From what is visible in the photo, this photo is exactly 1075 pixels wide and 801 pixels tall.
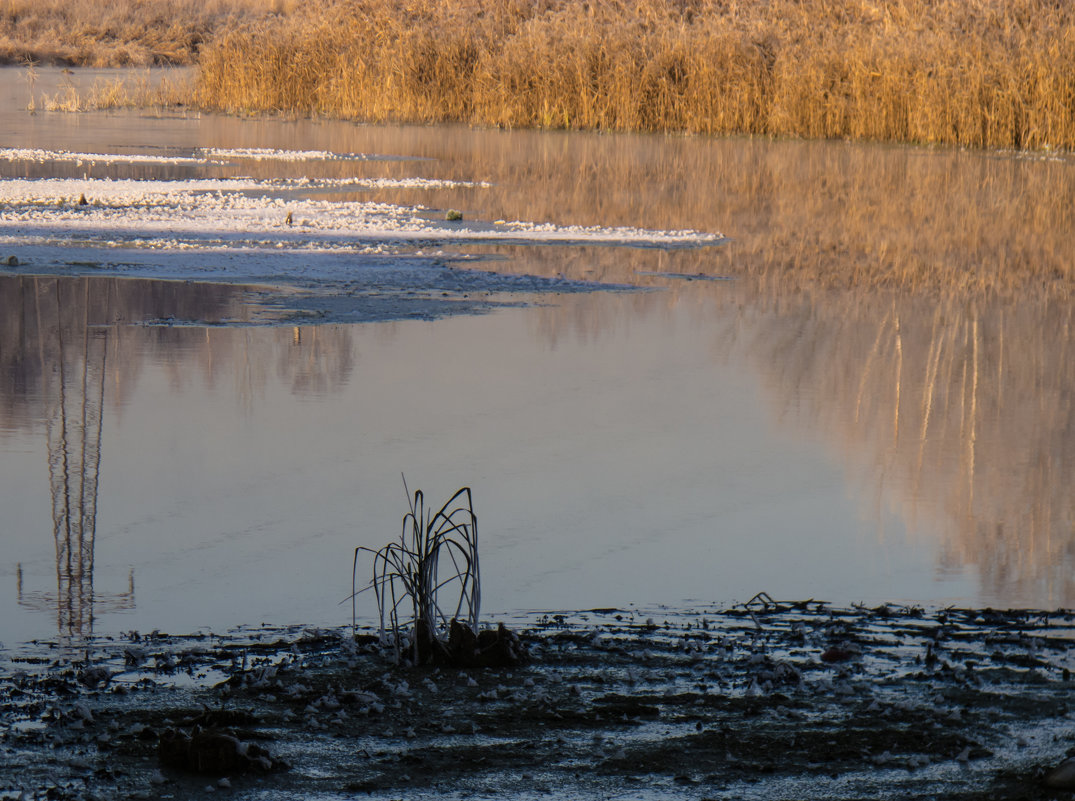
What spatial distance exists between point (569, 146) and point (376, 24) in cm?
830

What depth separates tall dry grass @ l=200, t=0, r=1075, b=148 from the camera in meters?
19.0

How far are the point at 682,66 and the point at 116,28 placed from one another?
2901 cm

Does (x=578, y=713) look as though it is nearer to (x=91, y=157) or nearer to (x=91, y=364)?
(x=91, y=364)

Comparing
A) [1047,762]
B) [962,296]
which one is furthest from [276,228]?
[1047,762]

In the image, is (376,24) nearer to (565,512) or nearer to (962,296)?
(962,296)

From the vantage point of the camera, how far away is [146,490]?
15.2ft

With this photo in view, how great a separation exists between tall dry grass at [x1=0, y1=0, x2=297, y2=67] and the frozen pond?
31.0m

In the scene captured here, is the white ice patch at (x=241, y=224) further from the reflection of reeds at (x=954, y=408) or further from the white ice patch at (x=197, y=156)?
the white ice patch at (x=197, y=156)

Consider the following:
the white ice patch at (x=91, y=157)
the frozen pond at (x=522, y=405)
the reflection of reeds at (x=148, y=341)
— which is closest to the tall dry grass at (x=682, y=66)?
the frozen pond at (x=522, y=405)

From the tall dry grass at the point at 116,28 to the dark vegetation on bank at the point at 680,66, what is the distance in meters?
14.1

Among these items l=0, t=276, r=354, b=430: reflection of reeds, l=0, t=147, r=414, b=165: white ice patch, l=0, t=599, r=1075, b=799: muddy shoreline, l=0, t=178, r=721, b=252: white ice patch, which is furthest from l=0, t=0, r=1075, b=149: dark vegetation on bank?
l=0, t=599, r=1075, b=799: muddy shoreline

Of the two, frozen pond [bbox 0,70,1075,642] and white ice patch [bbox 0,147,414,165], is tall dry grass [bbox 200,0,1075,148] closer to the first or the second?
white ice patch [bbox 0,147,414,165]

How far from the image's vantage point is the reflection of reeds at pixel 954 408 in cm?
440

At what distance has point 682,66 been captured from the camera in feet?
72.1
